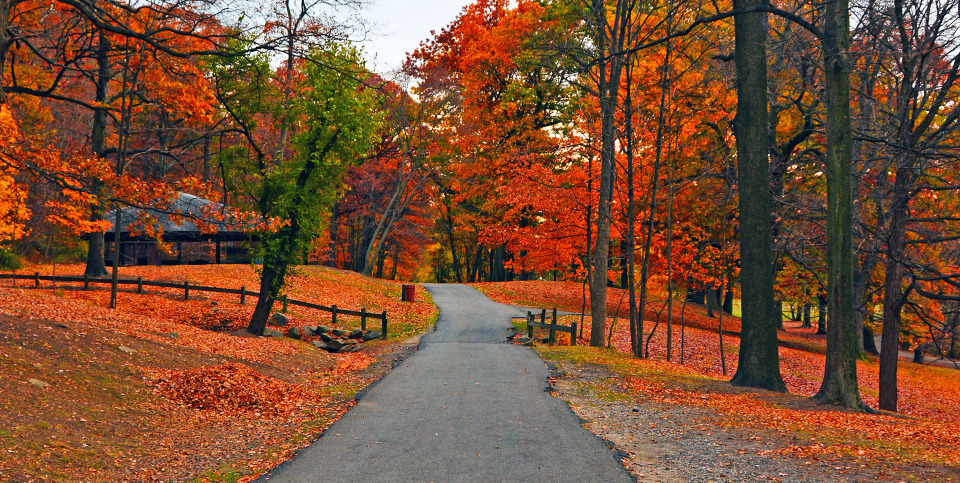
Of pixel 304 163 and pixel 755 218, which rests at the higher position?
pixel 304 163

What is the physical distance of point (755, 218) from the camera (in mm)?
12766

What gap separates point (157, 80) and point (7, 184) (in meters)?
6.36

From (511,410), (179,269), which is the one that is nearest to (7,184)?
(179,269)

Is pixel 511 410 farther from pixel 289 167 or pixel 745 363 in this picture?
pixel 289 167

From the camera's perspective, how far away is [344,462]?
7.69 m

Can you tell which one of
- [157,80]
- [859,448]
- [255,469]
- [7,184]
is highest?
[157,80]

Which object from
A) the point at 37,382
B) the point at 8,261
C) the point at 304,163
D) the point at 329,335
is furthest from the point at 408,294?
the point at 37,382

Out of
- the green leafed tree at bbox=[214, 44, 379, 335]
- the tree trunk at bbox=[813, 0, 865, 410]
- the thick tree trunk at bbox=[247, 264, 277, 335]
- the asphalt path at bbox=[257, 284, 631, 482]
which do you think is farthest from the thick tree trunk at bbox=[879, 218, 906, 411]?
the thick tree trunk at bbox=[247, 264, 277, 335]

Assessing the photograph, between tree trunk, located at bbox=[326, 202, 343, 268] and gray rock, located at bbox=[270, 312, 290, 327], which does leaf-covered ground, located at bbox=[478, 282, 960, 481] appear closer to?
gray rock, located at bbox=[270, 312, 290, 327]

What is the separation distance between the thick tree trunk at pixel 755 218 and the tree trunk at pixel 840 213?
140cm

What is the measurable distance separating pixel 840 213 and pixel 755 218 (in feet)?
5.78

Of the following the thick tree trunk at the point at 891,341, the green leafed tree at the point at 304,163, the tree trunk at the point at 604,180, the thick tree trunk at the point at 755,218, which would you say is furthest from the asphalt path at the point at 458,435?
the thick tree trunk at the point at 891,341

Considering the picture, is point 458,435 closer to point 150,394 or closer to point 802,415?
point 150,394

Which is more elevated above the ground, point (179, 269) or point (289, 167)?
point (289, 167)
